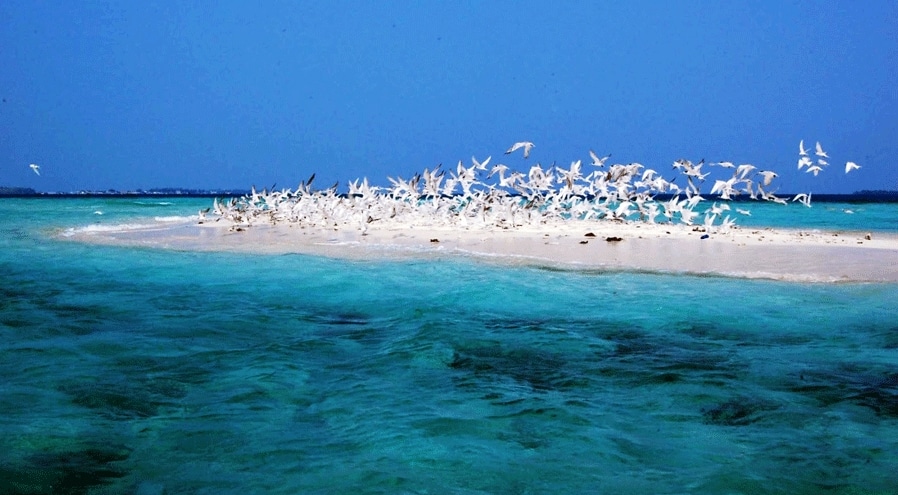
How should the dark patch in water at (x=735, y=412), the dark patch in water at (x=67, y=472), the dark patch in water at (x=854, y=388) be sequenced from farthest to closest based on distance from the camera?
1. the dark patch in water at (x=854, y=388)
2. the dark patch in water at (x=735, y=412)
3. the dark patch in water at (x=67, y=472)

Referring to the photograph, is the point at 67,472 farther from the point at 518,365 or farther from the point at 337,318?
the point at 337,318

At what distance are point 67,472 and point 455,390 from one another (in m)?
2.08

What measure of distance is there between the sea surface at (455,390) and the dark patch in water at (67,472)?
12 millimetres

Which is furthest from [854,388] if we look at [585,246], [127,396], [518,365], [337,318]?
[585,246]

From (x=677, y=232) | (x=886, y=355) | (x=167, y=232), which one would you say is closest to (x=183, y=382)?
(x=886, y=355)

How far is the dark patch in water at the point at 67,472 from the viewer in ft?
9.84

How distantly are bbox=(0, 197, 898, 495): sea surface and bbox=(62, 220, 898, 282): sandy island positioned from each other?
74.2 inches

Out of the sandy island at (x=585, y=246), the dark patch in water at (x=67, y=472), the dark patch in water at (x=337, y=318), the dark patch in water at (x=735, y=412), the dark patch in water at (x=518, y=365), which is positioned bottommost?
the dark patch in water at (x=67, y=472)

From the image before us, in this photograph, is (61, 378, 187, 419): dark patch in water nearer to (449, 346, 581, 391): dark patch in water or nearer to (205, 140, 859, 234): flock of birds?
(449, 346, 581, 391): dark patch in water

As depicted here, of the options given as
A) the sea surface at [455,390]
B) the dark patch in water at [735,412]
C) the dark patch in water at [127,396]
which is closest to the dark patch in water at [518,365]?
the sea surface at [455,390]

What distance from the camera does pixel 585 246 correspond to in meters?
12.5

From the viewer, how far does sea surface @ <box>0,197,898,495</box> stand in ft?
10.5

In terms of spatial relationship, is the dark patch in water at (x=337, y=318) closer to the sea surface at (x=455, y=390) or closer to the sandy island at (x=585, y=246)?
the sea surface at (x=455, y=390)

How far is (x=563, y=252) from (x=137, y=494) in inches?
362
